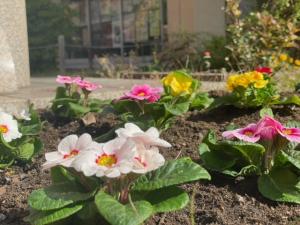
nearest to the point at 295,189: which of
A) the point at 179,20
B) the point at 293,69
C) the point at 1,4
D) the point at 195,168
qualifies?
the point at 195,168

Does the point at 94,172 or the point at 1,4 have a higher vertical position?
the point at 1,4

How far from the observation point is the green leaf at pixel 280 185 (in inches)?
98.4

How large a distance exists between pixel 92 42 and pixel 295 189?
68.0 feet

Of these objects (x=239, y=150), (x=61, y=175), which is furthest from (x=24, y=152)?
(x=239, y=150)

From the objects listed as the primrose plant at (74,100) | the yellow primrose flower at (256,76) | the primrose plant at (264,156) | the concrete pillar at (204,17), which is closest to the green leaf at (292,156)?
the primrose plant at (264,156)

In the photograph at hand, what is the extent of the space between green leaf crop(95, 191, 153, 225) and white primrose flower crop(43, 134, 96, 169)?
18 cm

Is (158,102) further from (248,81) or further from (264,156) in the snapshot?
(264,156)

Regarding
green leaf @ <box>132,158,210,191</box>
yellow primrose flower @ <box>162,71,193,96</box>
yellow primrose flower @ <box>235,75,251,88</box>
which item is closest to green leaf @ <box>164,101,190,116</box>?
yellow primrose flower @ <box>162,71,193,96</box>

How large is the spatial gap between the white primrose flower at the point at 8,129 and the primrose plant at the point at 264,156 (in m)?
0.98

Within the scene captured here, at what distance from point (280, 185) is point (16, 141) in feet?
4.85

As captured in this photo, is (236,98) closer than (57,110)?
Yes

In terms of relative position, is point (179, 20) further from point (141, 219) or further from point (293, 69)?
point (141, 219)

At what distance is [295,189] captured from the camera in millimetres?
2545

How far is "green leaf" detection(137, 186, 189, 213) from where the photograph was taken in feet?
6.66
